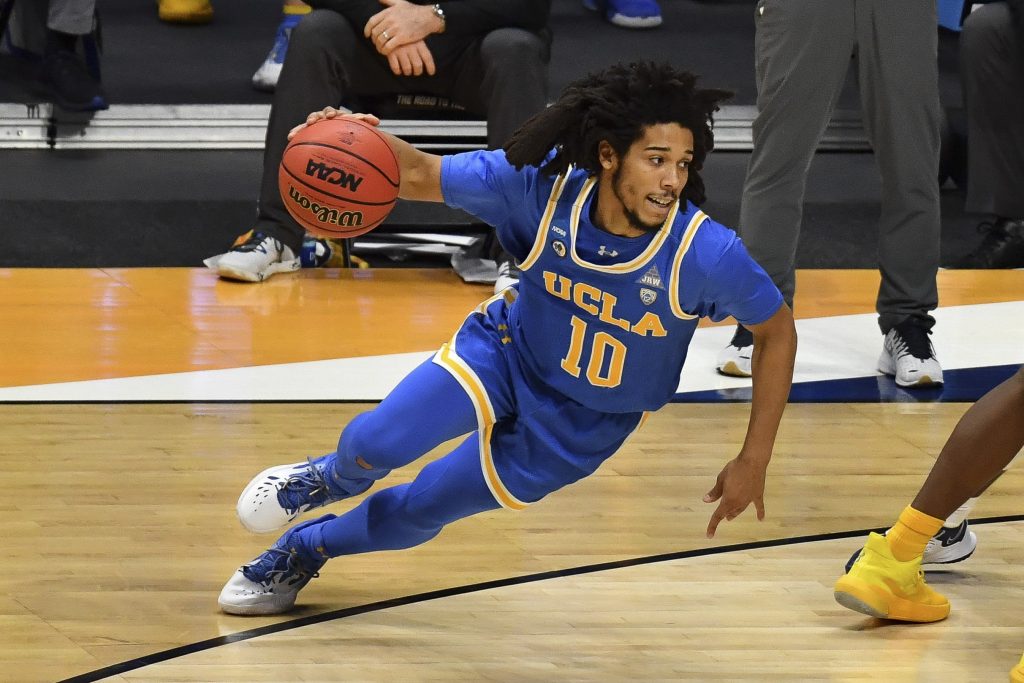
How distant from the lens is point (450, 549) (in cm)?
325

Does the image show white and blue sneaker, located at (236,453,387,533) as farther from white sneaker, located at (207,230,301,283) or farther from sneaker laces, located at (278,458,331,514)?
white sneaker, located at (207,230,301,283)

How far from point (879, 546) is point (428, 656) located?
0.88 meters

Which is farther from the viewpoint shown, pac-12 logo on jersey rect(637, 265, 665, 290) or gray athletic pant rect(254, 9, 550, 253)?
gray athletic pant rect(254, 9, 550, 253)

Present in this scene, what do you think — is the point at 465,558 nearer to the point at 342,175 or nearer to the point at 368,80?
the point at 342,175

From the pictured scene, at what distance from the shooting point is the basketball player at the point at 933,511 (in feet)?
9.01

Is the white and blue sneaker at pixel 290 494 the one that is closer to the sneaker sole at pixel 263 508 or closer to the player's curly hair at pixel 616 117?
the sneaker sole at pixel 263 508

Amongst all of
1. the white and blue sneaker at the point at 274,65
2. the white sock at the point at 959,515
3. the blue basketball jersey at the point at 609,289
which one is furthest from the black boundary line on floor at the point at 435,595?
the white and blue sneaker at the point at 274,65

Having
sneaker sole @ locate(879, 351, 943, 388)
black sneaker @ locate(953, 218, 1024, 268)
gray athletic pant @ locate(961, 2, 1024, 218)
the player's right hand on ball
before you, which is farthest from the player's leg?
gray athletic pant @ locate(961, 2, 1024, 218)

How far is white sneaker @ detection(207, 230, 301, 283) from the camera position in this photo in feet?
17.4

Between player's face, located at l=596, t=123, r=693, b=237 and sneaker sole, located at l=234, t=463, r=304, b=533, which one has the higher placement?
player's face, located at l=596, t=123, r=693, b=237

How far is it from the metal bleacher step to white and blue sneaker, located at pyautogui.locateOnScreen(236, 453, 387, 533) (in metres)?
3.98

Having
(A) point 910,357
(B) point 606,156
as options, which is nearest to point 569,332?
(B) point 606,156

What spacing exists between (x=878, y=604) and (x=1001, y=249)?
3.38m

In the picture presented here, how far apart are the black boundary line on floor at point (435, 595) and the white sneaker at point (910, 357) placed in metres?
1.00
